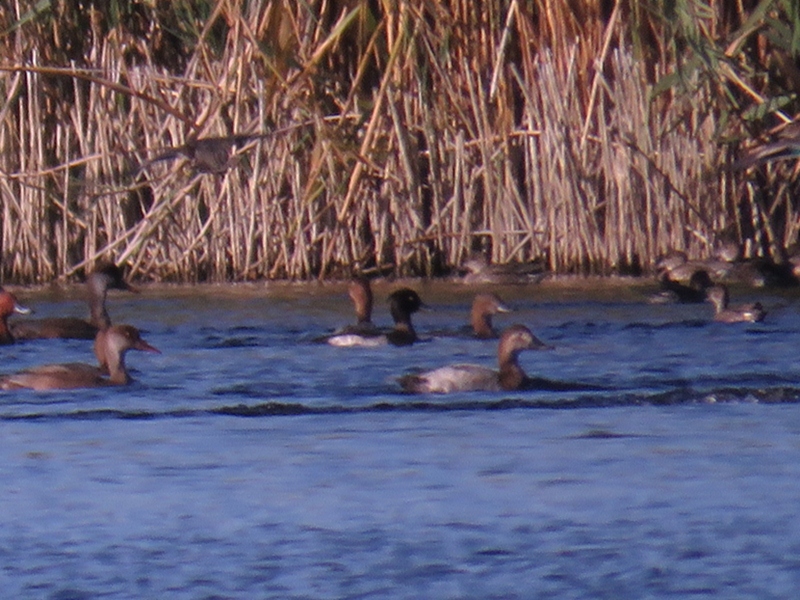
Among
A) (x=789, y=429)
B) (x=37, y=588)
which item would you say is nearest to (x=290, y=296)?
(x=789, y=429)

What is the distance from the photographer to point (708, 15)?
11273 mm

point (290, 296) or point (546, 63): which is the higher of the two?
point (546, 63)

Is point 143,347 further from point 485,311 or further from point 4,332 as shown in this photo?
point 485,311

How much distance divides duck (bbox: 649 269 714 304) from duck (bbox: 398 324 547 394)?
9.30 ft

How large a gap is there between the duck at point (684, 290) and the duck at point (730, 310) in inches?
8.7

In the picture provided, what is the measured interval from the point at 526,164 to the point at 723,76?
1.62 meters

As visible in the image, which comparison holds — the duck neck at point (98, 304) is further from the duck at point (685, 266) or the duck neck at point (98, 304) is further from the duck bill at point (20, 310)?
the duck at point (685, 266)

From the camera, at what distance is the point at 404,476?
709cm

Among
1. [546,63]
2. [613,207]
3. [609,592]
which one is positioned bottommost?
[609,592]

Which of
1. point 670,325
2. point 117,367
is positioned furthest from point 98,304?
point 670,325

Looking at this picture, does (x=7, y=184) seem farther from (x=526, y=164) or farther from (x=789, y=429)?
(x=789, y=429)

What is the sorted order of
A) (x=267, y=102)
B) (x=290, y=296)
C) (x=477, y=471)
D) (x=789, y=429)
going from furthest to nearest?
(x=290, y=296)
(x=267, y=102)
(x=789, y=429)
(x=477, y=471)

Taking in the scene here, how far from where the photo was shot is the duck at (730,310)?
11656 millimetres

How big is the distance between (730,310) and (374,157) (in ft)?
9.28
